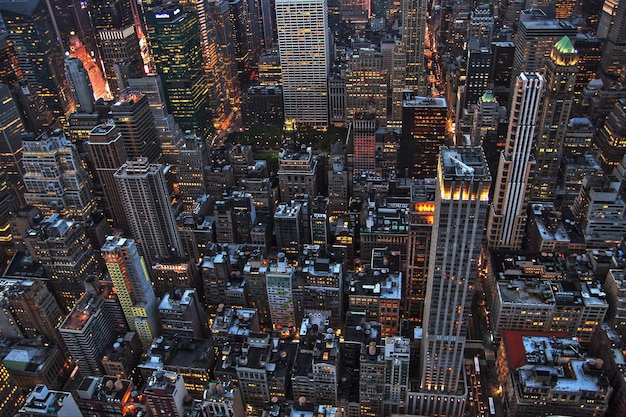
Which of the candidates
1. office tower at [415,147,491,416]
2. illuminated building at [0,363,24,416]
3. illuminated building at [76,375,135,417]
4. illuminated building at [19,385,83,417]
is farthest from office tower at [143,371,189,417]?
office tower at [415,147,491,416]

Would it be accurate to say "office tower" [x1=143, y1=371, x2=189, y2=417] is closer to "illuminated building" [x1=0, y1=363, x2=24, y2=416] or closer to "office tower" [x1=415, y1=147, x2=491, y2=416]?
"illuminated building" [x1=0, y1=363, x2=24, y2=416]

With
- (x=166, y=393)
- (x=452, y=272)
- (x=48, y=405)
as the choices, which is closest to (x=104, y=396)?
(x=48, y=405)

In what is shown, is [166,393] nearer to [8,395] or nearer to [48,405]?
[48,405]

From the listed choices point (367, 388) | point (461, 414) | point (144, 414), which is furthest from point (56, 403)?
point (461, 414)

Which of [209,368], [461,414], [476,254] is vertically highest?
[476,254]

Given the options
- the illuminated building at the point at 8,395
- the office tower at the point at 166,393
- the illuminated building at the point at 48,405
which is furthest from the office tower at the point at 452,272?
the illuminated building at the point at 8,395

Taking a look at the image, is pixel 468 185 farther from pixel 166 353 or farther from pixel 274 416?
pixel 166 353
